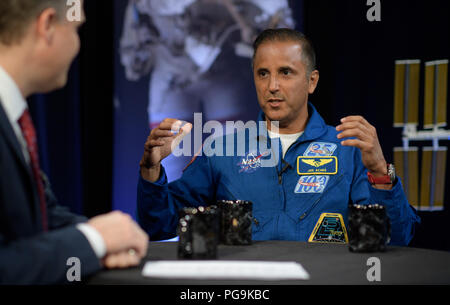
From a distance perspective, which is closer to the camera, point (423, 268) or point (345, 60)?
point (423, 268)

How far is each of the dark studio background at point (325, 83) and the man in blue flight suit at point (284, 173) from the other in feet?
3.81

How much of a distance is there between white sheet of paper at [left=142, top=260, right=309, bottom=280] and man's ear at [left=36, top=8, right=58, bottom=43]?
552mm

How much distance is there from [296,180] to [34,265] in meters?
1.26

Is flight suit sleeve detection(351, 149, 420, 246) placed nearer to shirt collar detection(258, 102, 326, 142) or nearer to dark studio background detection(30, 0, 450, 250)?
shirt collar detection(258, 102, 326, 142)

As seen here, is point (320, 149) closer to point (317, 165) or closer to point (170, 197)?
point (317, 165)

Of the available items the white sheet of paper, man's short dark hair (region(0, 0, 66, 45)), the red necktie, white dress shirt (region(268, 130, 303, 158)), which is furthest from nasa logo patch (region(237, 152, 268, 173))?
man's short dark hair (region(0, 0, 66, 45))

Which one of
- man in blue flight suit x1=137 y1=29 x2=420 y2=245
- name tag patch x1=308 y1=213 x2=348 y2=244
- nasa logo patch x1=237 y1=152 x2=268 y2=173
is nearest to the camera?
man in blue flight suit x1=137 y1=29 x2=420 y2=245

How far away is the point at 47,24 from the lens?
108 centimetres

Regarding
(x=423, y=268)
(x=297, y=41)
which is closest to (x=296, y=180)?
(x=297, y=41)

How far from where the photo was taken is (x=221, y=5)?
3521 millimetres

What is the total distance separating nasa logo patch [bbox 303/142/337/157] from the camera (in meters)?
2.07

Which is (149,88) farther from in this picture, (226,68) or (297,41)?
(297,41)

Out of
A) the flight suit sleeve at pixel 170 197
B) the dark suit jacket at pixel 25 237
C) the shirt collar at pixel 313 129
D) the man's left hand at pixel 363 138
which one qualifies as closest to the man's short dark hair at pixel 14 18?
the dark suit jacket at pixel 25 237

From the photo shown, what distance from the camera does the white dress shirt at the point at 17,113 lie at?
40.6 inches
